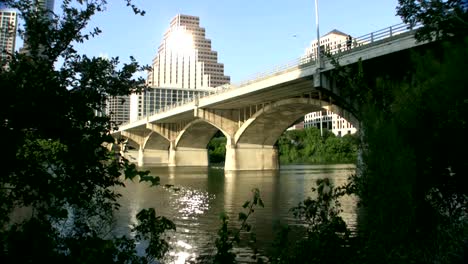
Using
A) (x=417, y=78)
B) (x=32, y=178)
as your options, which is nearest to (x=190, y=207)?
(x=417, y=78)

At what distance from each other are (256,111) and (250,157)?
9731 mm

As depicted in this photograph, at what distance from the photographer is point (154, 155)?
104m

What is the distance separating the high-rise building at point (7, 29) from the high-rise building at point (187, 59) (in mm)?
112886

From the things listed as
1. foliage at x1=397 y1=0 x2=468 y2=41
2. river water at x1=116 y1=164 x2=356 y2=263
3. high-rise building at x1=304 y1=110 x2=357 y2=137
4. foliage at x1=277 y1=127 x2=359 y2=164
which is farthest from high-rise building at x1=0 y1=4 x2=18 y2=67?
high-rise building at x1=304 y1=110 x2=357 y2=137

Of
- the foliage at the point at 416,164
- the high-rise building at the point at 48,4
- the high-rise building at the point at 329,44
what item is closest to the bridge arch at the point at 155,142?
the high-rise building at the point at 329,44

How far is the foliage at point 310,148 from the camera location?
8649cm

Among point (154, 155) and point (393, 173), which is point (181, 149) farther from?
point (393, 173)

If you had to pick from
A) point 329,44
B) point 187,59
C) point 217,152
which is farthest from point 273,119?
point 187,59

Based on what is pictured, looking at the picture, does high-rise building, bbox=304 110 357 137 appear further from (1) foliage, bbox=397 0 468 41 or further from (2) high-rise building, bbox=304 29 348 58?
(1) foliage, bbox=397 0 468 41

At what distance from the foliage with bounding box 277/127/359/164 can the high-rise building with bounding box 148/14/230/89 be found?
111 feet

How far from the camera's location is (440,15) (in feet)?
21.3

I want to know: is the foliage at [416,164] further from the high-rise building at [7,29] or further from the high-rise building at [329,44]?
the high-rise building at [329,44]

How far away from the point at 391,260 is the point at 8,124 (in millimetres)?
4464

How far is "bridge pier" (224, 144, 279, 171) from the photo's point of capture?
6219cm
